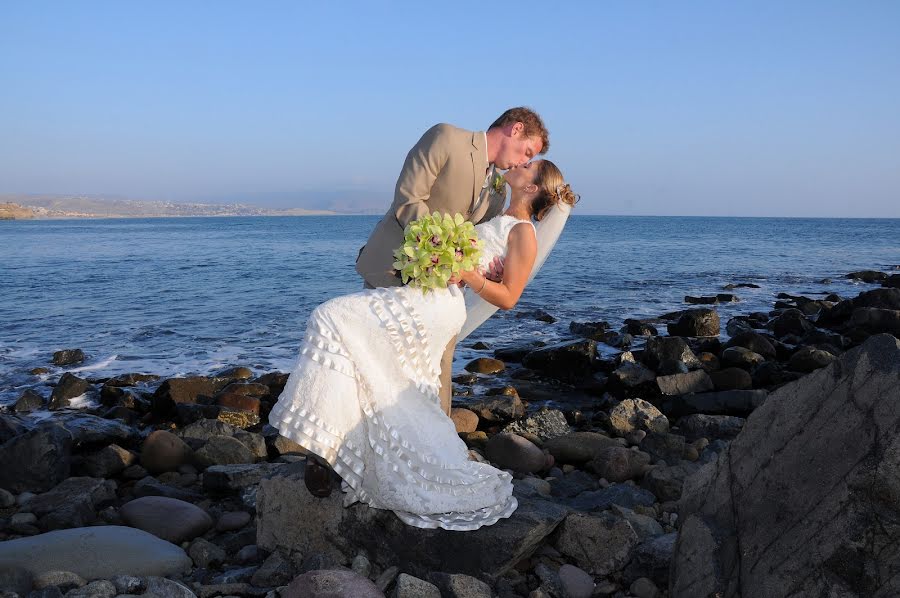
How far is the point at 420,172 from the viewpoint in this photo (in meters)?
4.65

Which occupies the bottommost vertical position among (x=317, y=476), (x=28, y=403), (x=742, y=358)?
(x=28, y=403)

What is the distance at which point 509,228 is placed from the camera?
4977mm

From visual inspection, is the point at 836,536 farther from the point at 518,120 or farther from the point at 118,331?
the point at 118,331

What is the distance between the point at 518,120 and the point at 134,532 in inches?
156

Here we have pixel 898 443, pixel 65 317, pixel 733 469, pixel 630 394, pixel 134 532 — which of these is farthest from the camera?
pixel 65 317

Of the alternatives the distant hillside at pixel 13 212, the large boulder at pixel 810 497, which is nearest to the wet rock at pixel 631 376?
the large boulder at pixel 810 497

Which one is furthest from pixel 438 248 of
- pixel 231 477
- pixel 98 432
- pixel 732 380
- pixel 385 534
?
pixel 732 380

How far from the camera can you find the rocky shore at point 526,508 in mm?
3426

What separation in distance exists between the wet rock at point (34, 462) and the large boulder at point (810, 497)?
21.0ft

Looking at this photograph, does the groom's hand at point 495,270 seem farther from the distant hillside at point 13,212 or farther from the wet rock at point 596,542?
the distant hillside at point 13,212

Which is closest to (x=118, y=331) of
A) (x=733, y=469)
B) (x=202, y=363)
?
(x=202, y=363)

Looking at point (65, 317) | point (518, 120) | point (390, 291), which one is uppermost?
point (518, 120)

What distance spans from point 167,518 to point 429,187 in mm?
3561

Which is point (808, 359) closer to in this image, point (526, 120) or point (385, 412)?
point (526, 120)
